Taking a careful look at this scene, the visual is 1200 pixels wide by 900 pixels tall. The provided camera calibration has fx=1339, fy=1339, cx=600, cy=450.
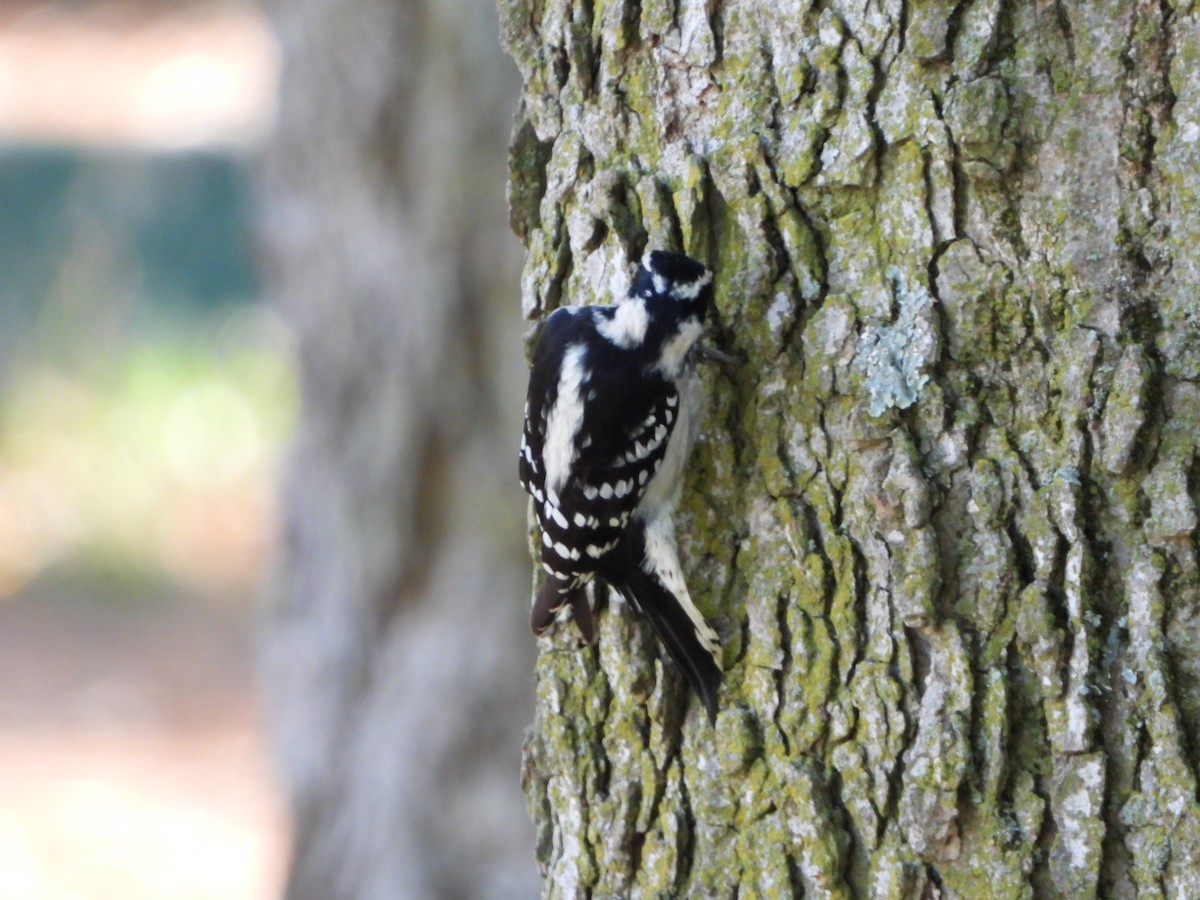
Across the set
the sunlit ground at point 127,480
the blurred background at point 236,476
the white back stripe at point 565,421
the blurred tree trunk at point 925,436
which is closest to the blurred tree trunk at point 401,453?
the blurred background at point 236,476

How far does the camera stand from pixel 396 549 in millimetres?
4852

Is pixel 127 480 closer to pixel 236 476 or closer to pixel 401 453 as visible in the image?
pixel 236 476

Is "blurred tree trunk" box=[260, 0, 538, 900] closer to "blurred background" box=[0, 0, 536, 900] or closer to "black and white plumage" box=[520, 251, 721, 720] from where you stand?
"blurred background" box=[0, 0, 536, 900]

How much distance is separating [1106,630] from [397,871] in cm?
358

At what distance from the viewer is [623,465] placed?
248 cm

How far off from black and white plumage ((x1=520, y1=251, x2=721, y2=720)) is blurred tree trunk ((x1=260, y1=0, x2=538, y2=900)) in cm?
216

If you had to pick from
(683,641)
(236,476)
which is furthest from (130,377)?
(683,641)

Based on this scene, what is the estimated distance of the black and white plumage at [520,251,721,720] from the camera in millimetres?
2414

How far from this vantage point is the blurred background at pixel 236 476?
4777 millimetres

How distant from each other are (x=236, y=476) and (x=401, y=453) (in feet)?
16.9

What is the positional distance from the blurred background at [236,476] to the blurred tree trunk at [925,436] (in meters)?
2.36

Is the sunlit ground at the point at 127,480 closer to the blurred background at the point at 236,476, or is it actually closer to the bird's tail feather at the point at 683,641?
the blurred background at the point at 236,476

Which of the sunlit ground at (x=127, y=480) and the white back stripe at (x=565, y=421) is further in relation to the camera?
the sunlit ground at (x=127, y=480)

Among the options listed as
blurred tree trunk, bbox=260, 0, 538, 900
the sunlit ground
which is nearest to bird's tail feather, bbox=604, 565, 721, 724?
blurred tree trunk, bbox=260, 0, 538, 900
